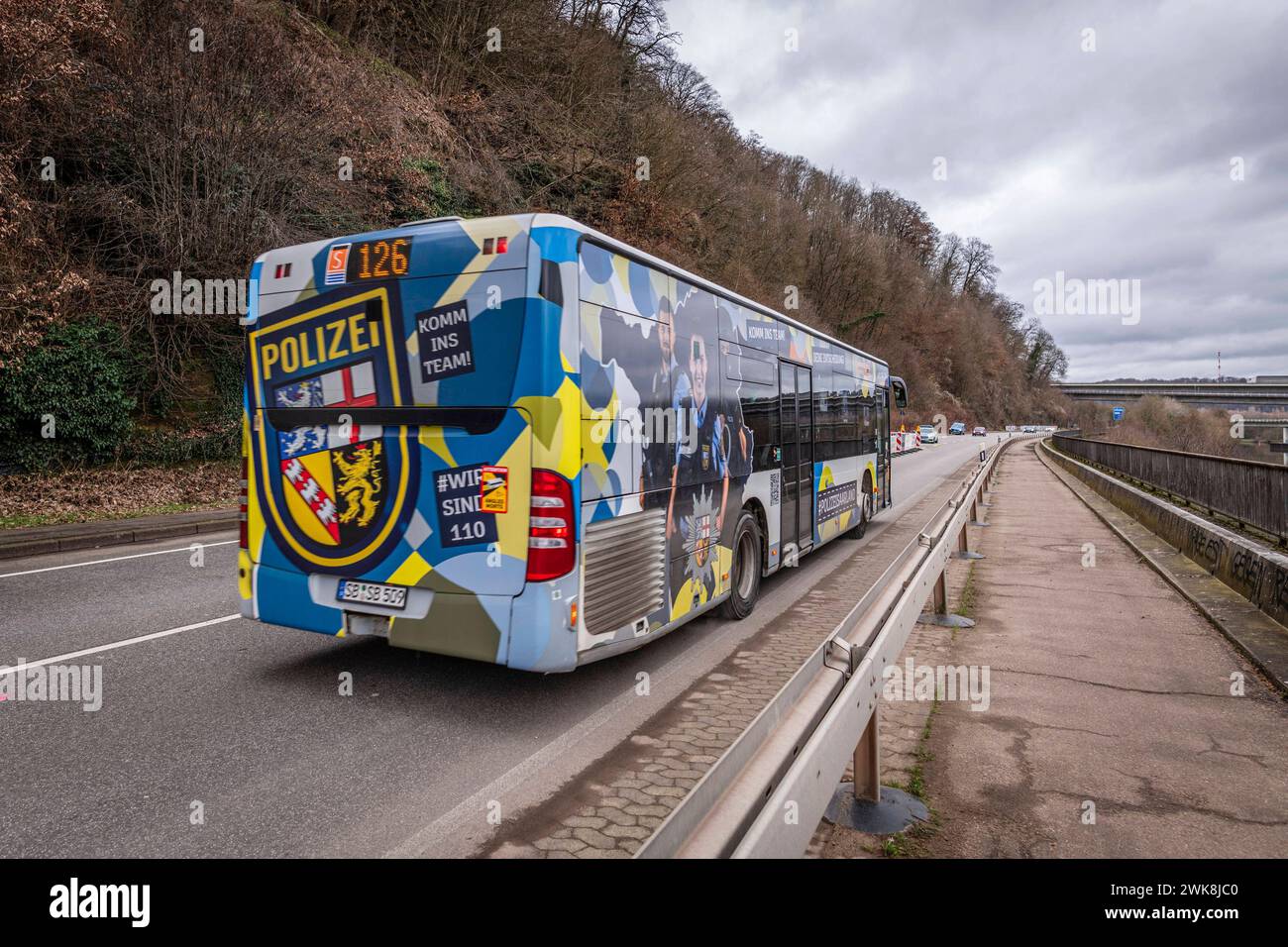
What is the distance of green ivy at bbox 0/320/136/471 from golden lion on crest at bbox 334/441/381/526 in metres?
12.4

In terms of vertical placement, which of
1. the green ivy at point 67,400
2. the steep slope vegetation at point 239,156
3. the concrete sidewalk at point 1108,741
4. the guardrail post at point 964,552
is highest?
the steep slope vegetation at point 239,156

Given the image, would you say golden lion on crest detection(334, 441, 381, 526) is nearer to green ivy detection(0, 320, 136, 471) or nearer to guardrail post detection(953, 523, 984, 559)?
guardrail post detection(953, 523, 984, 559)

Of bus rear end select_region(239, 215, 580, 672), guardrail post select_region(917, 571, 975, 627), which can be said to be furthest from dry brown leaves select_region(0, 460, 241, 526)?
guardrail post select_region(917, 571, 975, 627)

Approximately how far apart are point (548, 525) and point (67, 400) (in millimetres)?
14504

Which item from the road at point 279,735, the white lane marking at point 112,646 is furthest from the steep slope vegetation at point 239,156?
the road at point 279,735

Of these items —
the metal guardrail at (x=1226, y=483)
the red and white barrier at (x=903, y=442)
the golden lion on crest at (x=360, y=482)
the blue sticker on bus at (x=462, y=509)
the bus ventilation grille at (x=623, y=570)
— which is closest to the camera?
the blue sticker on bus at (x=462, y=509)

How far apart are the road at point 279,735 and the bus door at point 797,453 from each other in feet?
6.79

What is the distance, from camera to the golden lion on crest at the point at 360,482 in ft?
16.9

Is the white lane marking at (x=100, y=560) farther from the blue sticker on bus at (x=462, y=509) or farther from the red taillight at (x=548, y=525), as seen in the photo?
the red taillight at (x=548, y=525)

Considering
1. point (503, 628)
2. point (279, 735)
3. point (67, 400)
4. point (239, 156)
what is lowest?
point (279, 735)

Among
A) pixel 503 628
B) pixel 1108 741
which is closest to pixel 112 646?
pixel 503 628

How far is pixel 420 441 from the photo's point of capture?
4.98 metres

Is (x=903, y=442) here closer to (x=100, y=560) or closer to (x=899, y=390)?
(x=899, y=390)
